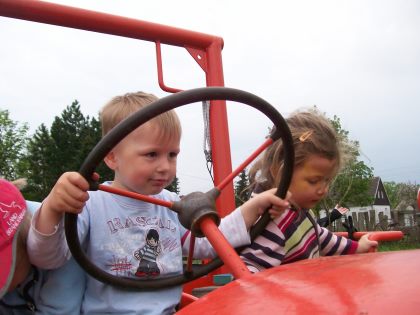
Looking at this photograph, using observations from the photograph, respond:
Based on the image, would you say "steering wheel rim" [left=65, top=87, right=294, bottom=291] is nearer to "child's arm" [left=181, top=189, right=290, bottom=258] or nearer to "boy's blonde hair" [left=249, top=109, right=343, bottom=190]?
"child's arm" [left=181, top=189, right=290, bottom=258]

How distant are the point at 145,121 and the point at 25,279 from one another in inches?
21.5

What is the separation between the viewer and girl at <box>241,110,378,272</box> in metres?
1.27

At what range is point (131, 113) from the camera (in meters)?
1.18

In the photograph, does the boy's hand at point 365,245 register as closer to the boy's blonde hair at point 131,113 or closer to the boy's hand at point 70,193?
the boy's blonde hair at point 131,113

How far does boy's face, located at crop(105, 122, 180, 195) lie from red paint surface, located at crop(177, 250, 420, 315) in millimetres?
468

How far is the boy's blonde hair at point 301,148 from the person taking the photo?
1.36m

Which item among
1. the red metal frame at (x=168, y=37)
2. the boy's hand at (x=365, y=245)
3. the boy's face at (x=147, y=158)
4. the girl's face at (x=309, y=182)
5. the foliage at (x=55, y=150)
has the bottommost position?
the boy's hand at (x=365, y=245)

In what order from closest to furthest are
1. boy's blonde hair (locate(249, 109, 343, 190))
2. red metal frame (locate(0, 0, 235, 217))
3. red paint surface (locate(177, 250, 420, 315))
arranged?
red paint surface (locate(177, 250, 420, 315)) → boy's blonde hair (locate(249, 109, 343, 190)) → red metal frame (locate(0, 0, 235, 217))

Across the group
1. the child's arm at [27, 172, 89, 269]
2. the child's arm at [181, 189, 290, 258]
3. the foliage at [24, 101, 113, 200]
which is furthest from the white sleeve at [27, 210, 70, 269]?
the foliage at [24, 101, 113, 200]

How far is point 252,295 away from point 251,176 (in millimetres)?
891

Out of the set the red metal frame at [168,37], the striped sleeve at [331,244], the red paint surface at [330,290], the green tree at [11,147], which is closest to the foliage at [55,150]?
the green tree at [11,147]

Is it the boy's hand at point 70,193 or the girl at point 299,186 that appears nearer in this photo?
the boy's hand at point 70,193

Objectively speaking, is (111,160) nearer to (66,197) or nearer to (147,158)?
(147,158)

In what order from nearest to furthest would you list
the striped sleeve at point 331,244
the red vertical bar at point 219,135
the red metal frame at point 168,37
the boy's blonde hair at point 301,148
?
the boy's blonde hair at point 301,148, the striped sleeve at point 331,244, the red metal frame at point 168,37, the red vertical bar at point 219,135
